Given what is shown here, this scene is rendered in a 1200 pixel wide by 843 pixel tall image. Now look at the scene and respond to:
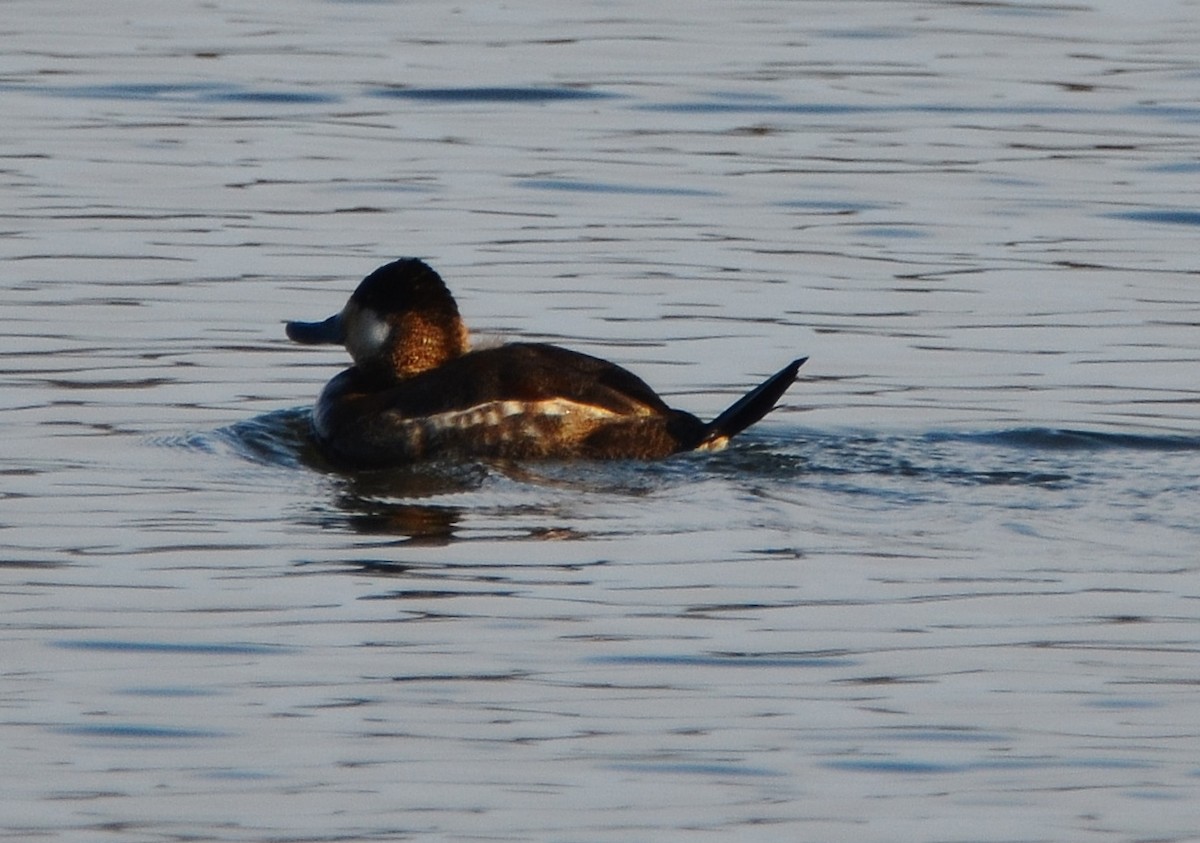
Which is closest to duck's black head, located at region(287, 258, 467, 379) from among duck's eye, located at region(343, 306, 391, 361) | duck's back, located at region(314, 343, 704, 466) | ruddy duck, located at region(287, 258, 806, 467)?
duck's eye, located at region(343, 306, 391, 361)

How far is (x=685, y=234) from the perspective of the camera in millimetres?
12344

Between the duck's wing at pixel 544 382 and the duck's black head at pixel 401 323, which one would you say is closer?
the duck's wing at pixel 544 382

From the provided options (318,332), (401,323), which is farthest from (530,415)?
(318,332)

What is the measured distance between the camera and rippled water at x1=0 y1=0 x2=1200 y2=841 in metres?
5.64

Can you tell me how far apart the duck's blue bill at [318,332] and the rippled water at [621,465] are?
1.09 feet

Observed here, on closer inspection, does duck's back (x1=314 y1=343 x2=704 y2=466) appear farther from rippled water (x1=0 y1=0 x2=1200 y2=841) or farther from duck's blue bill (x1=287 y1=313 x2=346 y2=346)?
duck's blue bill (x1=287 y1=313 x2=346 y2=346)

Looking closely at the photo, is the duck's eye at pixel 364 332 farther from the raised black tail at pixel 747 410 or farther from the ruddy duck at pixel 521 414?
the raised black tail at pixel 747 410

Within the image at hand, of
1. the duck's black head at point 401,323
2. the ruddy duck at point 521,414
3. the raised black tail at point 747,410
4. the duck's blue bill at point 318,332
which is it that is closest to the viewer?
the raised black tail at point 747,410

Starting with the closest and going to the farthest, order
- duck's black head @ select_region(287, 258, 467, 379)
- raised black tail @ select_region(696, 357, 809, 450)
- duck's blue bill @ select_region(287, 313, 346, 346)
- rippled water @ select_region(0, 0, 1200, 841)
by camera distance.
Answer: rippled water @ select_region(0, 0, 1200, 841)
raised black tail @ select_region(696, 357, 809, 450)
duck's black head @ select_region(287, 258, 467, 379)
duck's blue bill @ select_region(287, 313, 346, 346)

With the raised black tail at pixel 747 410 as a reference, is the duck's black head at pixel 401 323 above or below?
above

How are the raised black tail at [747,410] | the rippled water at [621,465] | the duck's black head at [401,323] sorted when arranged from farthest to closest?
the duck's black head at [401,323] → the raised black tail at [747,410] → the rippled water at [621,465]

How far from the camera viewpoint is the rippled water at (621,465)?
18.5 feet

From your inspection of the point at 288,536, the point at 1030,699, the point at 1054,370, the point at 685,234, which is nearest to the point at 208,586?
the point at 288,536

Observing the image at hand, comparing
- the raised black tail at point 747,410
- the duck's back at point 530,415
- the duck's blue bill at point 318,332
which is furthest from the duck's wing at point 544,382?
the duck's blue bill at point 318,332
